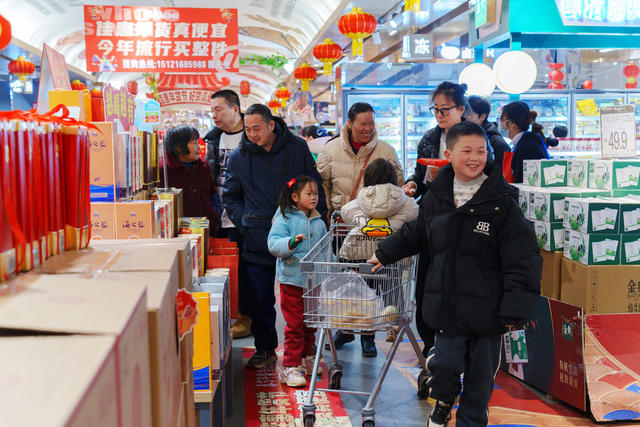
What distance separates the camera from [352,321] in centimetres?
337

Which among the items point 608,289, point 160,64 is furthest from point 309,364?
point 160,64

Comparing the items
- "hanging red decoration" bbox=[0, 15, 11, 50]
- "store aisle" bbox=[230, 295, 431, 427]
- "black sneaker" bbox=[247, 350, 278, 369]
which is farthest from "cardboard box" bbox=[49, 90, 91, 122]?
"hanging red decoration" bbox=[0, 15, 11, 50]

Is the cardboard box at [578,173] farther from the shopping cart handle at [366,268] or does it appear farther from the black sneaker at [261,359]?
the black sneaker at [261,359]

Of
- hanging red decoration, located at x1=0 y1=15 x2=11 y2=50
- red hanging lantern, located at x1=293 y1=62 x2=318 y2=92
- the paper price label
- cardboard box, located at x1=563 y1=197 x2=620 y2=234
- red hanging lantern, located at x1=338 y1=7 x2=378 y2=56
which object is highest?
red hanging lantern, located at x1=293 y1=62 x2=318 y2=92

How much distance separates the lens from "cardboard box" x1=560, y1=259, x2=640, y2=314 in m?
Answer: 3.47

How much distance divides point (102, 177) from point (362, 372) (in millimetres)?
2289

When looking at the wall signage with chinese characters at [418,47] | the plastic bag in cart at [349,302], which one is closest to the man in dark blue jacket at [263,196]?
the plastic bag in cart at [349,302]

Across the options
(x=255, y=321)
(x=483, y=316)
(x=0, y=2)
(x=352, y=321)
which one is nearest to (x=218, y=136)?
(x=255, y=321)

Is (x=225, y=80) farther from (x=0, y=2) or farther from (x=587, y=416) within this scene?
(x=587, y=416)

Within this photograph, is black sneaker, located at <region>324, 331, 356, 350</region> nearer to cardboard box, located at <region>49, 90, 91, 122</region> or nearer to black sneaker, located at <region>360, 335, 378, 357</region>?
black sneaker, located at <region>360, 335, 378, 357</region>

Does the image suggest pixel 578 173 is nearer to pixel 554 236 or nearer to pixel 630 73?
pixel 554 236

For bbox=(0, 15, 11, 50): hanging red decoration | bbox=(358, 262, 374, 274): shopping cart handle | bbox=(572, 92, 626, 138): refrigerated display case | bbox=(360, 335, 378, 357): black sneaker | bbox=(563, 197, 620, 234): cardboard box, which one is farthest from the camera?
bbox=(572, 92, 626, 138): refrigerated display case

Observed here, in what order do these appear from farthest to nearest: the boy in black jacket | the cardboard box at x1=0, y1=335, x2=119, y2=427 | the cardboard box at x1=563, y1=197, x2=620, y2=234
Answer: the cardboard box at x1=563, y1=197, x2=620, y2=234
the boy in black jacket
the cardboard box at x1=0, y1=335, x2=119, y2=427

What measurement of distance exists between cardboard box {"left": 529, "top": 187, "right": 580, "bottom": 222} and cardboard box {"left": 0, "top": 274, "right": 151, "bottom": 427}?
10.3ft
